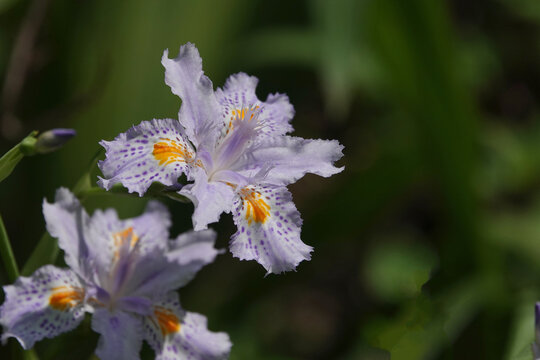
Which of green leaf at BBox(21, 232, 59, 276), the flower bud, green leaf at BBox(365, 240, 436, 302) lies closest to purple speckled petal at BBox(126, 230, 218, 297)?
green leaf at BBox(21, 232, 59, 276)

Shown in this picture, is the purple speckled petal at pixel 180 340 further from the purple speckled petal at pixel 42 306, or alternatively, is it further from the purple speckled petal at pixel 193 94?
the purple speckled petal at pixel 193 94

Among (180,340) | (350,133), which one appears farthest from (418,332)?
(350,133)

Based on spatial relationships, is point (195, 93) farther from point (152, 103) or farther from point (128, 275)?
point (152, 103)

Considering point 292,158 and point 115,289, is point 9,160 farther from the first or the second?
point 292,158

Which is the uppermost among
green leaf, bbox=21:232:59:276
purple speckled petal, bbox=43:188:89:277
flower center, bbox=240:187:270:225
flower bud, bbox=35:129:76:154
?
flower bud, bbox=35:129:76:154

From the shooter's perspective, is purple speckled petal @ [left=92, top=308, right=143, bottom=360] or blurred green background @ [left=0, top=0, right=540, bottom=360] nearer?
purple speckled petal @ [left=92, top=308, right=143, bottom=360]

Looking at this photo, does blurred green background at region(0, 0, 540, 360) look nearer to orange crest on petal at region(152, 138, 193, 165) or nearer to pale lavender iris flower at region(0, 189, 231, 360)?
pale lavender iris flower at region(0, 189, 231, 360)
